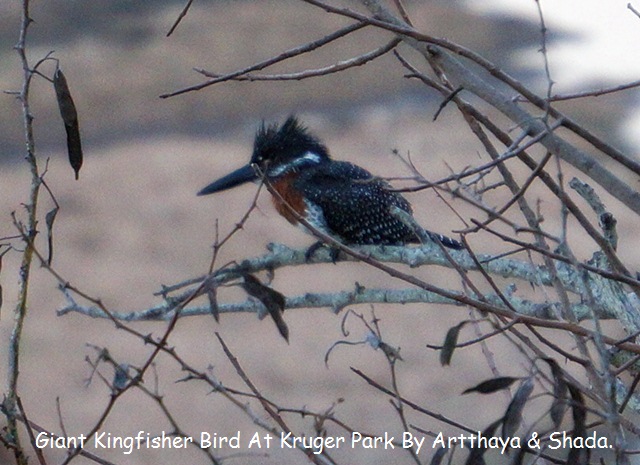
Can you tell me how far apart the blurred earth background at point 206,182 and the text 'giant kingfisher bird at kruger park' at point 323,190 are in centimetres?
51

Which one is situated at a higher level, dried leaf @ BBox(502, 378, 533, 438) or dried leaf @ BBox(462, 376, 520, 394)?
dried leaf @ BBox(462, 376, 520, 394)

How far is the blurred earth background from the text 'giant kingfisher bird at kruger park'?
513mm

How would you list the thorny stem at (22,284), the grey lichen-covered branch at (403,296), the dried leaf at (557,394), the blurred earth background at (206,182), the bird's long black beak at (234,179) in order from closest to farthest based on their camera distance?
the dried leaf at (557,394)
the thorny stem at (22,284)
the grey lichen-covered branch at (403,296)
the bird's long black beak at (234,179)
the blurred earth background at (206,182)

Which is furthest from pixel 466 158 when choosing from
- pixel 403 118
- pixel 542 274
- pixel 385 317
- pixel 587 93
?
pixel 587 93

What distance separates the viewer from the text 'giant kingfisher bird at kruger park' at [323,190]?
2281 mm

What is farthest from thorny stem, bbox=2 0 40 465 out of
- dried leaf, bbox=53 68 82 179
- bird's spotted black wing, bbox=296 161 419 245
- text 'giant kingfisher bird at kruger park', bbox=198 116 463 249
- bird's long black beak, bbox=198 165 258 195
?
bird's long black beak, bbox=198 165 258 195

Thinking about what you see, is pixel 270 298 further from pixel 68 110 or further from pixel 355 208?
pixel 355 208

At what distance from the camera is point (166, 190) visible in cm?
470

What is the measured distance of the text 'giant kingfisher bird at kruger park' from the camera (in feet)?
7.48

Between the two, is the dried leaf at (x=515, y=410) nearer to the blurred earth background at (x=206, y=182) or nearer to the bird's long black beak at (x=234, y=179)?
the bird's long black beak at (x=234, y=179)

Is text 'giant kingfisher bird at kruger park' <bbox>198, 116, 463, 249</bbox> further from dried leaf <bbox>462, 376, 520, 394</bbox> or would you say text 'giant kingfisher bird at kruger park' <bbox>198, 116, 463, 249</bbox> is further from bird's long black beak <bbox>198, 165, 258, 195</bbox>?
dried leaf <bbox>462, 376, 520, 394</bbox>

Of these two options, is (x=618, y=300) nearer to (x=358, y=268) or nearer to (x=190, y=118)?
(x=358, y=268)

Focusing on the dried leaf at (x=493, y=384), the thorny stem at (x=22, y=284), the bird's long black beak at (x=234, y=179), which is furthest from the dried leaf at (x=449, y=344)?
the bird's long black beak at (x=234, y=179)

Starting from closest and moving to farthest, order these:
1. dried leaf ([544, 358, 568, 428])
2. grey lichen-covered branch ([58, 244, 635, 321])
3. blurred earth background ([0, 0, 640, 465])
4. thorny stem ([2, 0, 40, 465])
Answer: dried leaf ([544, 358, 568, 428]) → thorny stem ([2, 0, 40, 465]) → grey lichen-covered branch ([58, 244, 635, 321]) → blurred earth background ([0, 0, 640, 465])
